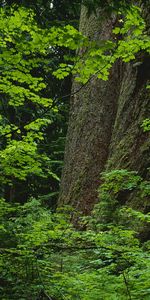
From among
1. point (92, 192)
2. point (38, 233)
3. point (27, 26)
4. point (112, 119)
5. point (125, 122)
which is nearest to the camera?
point (38, 233)

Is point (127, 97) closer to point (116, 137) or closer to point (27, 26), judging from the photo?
point (116, 137)

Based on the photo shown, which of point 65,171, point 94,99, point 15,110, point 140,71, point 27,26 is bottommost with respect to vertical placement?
point 65,171

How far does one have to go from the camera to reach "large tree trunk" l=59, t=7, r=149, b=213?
22.6ft

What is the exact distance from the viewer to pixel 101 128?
344 inches

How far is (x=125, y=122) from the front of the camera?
23.9 ft

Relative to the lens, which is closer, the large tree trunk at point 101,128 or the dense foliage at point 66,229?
the dense foliage at point 66,229

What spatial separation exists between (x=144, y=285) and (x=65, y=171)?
19.9 ft

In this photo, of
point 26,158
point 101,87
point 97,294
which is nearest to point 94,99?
point 101,87

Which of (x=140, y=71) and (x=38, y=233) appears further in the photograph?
(x=140, y=71)

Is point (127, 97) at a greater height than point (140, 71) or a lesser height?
lesser

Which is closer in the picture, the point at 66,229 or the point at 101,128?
the point at 66,229

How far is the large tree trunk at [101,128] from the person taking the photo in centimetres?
689

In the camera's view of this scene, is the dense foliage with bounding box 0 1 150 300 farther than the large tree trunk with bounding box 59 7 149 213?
No

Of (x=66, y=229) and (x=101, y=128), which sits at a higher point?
(x=66, y=229)
